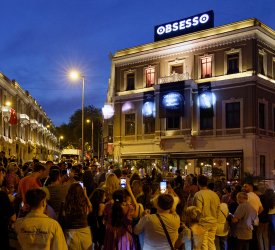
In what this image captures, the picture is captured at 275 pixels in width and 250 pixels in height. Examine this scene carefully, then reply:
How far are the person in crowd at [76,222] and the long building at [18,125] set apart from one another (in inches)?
1063

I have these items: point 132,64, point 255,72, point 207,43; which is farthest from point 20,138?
point 255,72

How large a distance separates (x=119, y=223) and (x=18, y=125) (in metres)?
45.9

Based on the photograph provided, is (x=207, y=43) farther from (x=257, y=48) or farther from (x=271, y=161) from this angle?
(x=271, y=161)

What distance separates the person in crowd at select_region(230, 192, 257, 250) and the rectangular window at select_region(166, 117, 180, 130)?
21.4 m

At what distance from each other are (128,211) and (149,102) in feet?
82.4

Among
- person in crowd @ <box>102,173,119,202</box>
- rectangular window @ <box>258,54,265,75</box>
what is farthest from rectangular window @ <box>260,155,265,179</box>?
person in crowd @ <box>102,173,119,202</box>

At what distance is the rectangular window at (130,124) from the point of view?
1248 inches

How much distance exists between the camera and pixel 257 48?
2577 cm

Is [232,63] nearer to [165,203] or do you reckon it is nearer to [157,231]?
[165,203]

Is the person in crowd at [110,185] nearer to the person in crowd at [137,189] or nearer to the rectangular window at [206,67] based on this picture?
the person in crowd at [137,189]

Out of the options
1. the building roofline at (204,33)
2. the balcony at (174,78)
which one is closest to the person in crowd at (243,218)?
the balcony at (174,78)

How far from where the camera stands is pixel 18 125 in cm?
4778

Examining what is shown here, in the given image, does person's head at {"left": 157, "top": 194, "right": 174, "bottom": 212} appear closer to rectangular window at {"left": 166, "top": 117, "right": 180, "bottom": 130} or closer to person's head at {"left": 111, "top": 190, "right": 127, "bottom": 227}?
person's head at {"left": 111, "top": 190, "right": 127, "bottom": 227}

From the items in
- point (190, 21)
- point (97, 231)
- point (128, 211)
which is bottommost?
point (97, 231)
